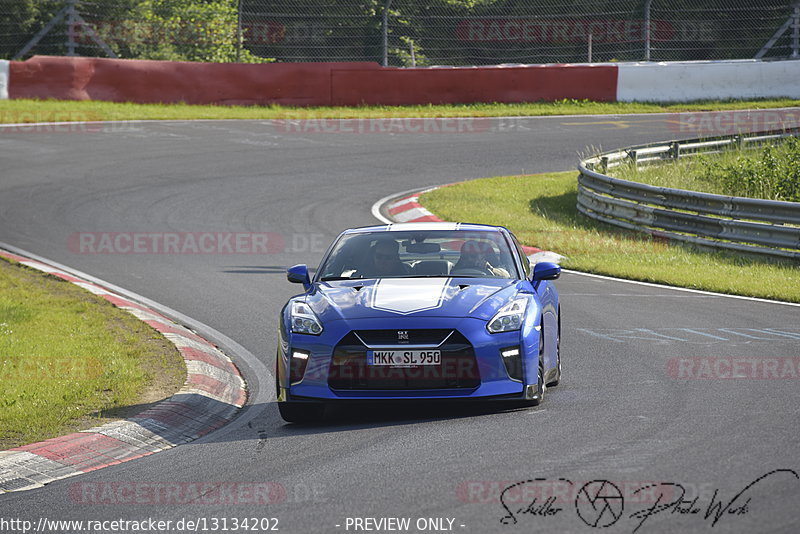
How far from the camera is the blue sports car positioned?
7430 millimetres

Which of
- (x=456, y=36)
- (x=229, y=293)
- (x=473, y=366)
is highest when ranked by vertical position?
(x=456, y=36)

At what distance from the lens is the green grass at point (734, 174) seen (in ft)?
65.7

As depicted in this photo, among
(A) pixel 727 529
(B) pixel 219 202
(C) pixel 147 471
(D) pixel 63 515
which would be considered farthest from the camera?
(B) pixel 219 202

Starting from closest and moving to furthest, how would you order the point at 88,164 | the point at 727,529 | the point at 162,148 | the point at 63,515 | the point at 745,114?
1. the point at 727,529
2. the point at 63,515
3. the point at 88,164
4. the point at 162,148
5. the point at 745,114

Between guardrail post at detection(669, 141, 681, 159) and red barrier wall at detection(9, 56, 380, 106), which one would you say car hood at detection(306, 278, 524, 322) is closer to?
guardrail post at detection(669, 141, 681, 159)

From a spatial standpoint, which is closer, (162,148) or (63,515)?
(63,515)

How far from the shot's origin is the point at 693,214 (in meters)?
17.5

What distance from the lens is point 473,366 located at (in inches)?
293

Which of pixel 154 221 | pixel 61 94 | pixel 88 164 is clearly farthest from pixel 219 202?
pixel 61 94

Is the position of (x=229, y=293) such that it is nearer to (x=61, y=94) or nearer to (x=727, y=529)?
(x=727, y=529)

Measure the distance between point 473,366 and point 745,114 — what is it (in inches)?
1088

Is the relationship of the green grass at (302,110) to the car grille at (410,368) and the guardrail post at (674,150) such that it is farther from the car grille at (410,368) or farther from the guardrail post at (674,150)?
the car grille at (410,368)

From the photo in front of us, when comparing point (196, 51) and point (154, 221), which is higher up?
point (196, 51)
